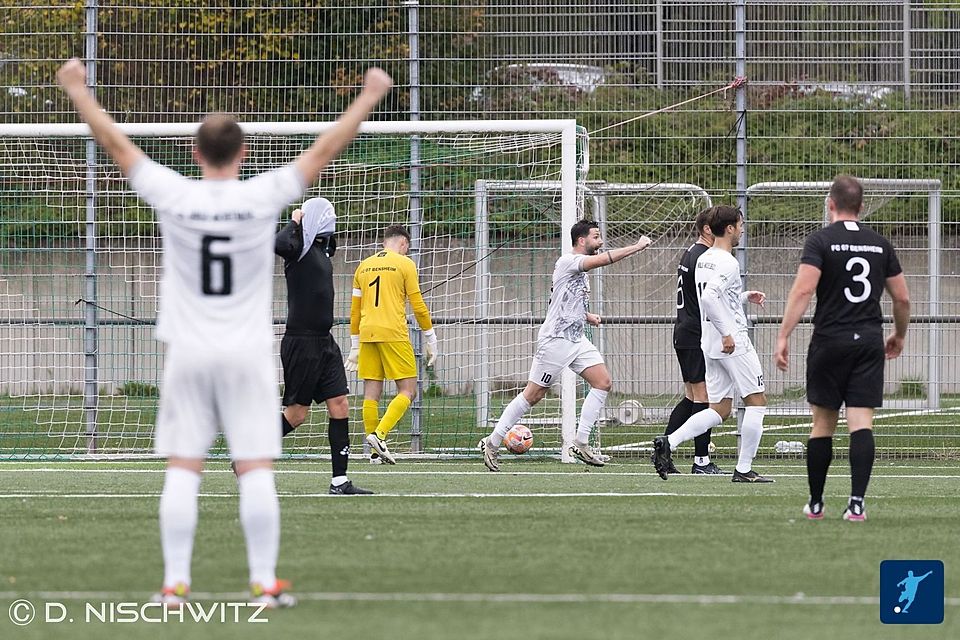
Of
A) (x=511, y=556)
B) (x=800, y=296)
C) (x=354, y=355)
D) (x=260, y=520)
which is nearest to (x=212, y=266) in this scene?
(x=260, y=520)

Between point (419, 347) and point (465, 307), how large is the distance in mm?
868

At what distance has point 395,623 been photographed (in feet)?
15.8

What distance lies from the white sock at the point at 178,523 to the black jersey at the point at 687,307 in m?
7.17

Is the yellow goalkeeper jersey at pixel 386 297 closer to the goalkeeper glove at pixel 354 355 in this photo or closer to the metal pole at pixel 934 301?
the goalkeeper glove at pixel 354 355

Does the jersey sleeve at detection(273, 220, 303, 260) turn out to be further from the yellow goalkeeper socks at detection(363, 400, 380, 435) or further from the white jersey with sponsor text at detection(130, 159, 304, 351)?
the white jersey with sponsor text at detection(130, 159, 304, 351)

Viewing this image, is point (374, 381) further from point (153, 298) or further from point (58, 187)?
point (58, 187)

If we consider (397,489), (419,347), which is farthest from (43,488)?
(419,347)

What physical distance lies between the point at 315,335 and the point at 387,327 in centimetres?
333

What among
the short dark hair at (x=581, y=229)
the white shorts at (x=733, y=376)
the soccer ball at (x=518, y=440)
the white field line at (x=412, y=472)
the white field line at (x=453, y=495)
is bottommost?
the white field line at (x=412, y=472)

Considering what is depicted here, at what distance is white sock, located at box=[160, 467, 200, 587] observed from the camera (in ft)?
16.4

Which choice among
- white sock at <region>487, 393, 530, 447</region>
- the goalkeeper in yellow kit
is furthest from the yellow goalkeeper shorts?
white sock at <region>487, 393, 530, 447</region>

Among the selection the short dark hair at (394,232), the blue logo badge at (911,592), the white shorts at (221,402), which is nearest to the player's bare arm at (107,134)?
the white shorts at (221,402)

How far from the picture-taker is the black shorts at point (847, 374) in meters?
7.62

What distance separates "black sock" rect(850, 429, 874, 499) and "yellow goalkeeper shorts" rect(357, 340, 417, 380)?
566cm
